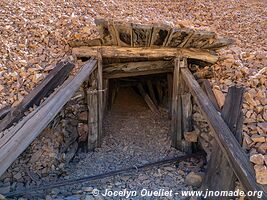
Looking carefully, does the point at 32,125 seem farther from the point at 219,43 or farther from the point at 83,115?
the point at 219,43

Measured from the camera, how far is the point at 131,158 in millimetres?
4281

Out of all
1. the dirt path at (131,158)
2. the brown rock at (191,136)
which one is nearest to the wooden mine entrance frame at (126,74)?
the brown rock at (191,136)

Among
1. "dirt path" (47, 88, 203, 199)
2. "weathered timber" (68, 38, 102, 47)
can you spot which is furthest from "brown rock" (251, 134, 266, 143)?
"weathered timber" (68, 38, 102, 47)

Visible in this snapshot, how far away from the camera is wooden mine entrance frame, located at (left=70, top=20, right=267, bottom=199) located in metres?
2.72

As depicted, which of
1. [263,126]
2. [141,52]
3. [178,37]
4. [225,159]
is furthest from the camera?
[141,52]

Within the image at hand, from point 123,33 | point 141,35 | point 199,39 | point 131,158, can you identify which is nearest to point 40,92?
point 123,33

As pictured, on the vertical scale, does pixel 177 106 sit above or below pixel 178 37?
below

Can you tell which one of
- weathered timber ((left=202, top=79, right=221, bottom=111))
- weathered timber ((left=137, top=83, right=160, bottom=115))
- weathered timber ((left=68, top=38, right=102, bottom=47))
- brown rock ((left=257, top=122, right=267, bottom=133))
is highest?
weathered timber ((left=68, top=38, right=102, bottom=47))

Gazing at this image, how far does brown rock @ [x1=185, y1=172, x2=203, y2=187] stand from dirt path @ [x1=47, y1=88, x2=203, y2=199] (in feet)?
0.27

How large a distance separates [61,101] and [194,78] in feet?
6.17

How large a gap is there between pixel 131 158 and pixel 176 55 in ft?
5.58

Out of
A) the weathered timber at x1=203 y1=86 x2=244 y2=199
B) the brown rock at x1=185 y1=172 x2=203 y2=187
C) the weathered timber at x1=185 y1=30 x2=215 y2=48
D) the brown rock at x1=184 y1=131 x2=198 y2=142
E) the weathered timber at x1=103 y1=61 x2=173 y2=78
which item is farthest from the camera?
the weathered timber at x1=103 y1=61 x2=173 y2=78

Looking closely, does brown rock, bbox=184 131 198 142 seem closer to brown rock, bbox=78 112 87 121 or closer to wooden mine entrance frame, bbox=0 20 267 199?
wooden mine entrance frame, bbox=0 20 267 199

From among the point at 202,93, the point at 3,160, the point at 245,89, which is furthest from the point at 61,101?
the point at 245,89
